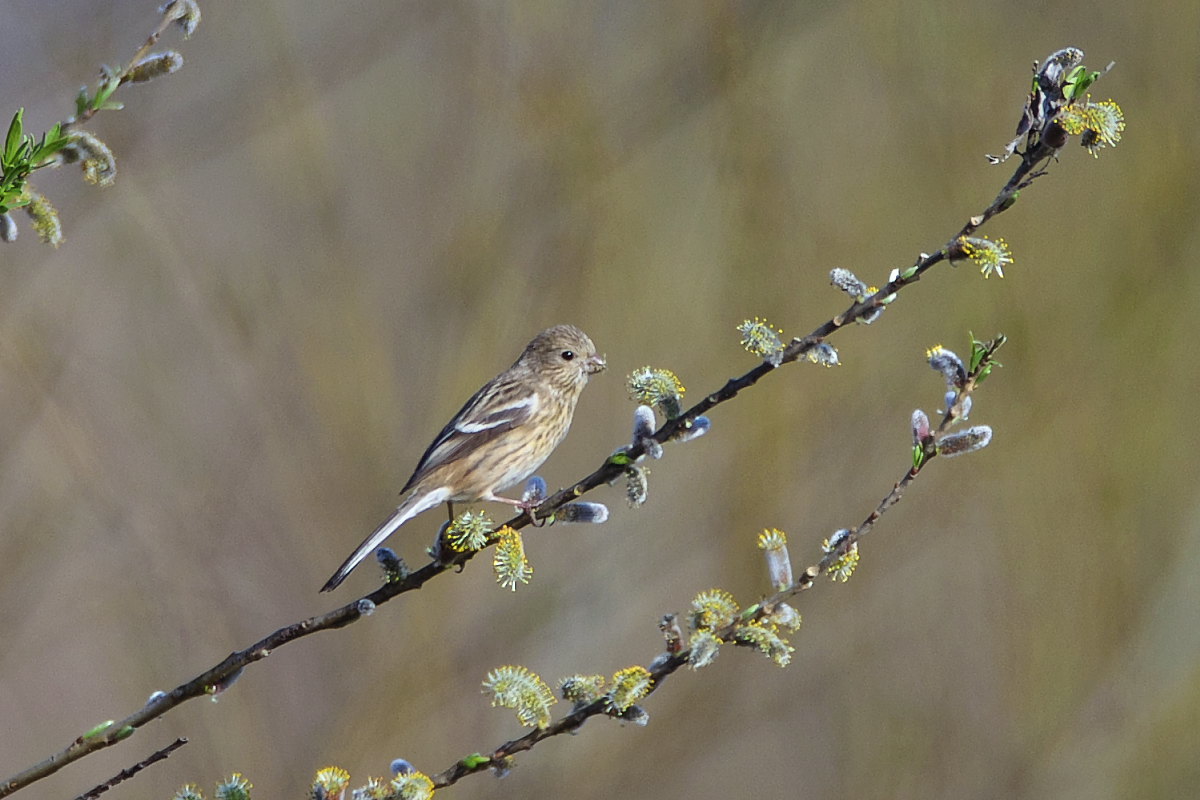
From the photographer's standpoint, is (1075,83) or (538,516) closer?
(1075,83)

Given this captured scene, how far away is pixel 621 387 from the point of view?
11.2 metres

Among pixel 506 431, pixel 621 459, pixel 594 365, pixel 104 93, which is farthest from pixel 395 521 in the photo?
pixel 104 93

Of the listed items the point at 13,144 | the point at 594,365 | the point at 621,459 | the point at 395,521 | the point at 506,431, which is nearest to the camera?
the point at 13,144

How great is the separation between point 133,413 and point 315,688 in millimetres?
2935

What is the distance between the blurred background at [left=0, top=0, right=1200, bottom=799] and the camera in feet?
30.3

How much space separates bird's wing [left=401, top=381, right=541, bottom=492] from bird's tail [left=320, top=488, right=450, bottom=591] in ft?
0.43

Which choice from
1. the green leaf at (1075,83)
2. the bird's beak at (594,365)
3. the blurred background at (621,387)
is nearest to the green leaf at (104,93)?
the green leaf at (1075,83)

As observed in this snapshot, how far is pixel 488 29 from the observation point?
10102 mm

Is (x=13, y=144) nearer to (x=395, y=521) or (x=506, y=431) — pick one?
(x=395, y=521)

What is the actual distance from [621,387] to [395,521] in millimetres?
6169

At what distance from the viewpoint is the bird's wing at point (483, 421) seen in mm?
5898

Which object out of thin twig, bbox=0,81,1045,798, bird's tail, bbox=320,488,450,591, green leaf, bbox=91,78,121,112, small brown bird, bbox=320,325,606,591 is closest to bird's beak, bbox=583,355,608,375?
small brown bird, bbox=320,325,606,591

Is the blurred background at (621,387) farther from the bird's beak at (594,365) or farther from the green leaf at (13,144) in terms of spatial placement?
the green leaf at (13,144)

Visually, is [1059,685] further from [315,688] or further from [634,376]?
[634,376]
